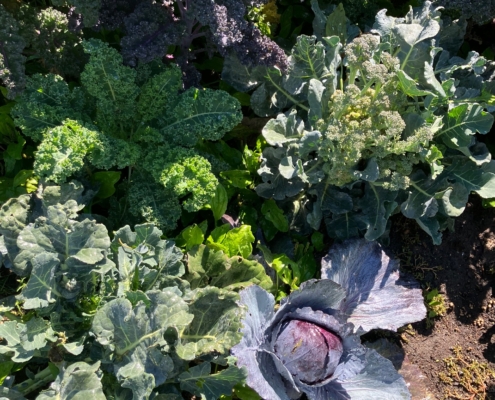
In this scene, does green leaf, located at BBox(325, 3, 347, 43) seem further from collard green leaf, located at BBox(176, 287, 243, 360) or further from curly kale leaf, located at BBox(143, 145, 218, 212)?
collard green leaf, located at BBox(176, 287, 243, 360)

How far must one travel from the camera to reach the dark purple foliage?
2.21 meters

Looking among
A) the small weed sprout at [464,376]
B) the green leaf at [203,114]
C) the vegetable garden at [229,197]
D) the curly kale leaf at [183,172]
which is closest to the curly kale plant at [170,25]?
the vegetable garden at [229,197]

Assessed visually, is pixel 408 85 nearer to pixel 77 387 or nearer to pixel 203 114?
pixel 203 114

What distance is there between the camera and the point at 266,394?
2.11m

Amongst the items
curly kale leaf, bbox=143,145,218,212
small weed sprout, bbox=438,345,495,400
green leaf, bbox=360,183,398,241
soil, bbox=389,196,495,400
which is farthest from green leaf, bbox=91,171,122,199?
small weed sprout, bbox=438,345,495,400

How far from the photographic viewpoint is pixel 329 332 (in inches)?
90.7

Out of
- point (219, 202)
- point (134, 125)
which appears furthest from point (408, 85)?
point (134, 125)

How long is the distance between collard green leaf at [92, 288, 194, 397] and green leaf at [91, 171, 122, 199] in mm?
608

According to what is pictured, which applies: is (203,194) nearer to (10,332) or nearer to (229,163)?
(229,163)

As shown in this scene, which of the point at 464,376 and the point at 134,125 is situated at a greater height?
the point at 134,125

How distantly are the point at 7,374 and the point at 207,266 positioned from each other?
91 centimetres

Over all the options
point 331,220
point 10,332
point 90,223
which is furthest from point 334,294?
point 10,332

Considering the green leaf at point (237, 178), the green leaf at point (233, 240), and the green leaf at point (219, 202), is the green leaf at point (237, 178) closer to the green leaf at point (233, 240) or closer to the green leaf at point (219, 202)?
the green leaf at point (219, 202)

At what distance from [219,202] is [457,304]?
55.8 inches
